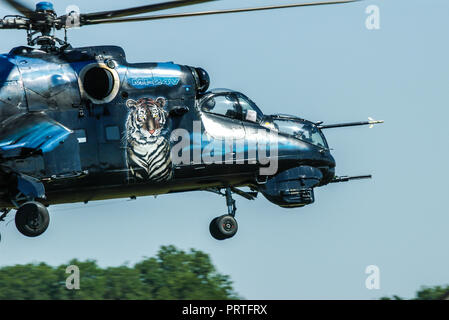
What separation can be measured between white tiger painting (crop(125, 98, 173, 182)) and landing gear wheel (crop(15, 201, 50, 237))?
7.59 feet

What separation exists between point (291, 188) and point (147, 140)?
11.8ft

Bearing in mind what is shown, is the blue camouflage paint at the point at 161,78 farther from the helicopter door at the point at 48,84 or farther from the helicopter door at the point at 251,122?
the helicopter door at the point at 251,122

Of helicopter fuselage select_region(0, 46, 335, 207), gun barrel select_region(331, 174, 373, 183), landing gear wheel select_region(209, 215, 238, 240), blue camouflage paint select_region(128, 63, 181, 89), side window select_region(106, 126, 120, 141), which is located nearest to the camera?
helicopter fuselage select_region(0, 46, 335, 207)

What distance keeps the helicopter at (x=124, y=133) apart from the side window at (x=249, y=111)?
0.09ft

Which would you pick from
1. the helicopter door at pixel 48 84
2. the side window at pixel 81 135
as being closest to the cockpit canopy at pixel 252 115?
the side window at pixel 81 135

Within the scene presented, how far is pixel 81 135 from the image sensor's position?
21031 millimetres

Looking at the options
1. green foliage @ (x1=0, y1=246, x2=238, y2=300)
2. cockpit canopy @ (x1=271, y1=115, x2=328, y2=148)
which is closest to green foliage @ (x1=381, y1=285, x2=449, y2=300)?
green foliage @ (x1=0, y1=246, x2=238, y2=300)

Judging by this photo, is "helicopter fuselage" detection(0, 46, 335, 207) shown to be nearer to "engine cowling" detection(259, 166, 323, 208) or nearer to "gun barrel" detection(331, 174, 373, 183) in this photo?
"engine cowling" detection(259, 166, 323, 208)

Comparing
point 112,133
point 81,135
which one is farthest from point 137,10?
point 81,135

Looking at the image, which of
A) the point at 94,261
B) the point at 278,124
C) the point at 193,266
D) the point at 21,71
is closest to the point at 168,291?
the point at 193,266

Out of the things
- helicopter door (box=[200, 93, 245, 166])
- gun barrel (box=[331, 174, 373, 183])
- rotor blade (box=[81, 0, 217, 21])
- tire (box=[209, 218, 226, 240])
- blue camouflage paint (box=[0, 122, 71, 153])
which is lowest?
tire (box=[209, 218, 226, 240])

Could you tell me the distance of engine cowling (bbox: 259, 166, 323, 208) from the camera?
76.3 feet

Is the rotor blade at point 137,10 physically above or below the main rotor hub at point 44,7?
below

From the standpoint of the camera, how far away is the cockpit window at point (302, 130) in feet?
77.5
